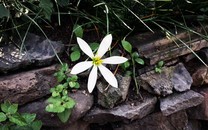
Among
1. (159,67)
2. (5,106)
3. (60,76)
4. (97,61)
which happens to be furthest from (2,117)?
(159,67)

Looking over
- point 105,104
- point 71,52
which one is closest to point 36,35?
point 71,52

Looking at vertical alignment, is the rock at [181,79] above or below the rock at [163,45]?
below

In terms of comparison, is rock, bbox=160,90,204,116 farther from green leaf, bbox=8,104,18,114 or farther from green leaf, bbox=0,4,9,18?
green leaf, bbox=0,4,9,18

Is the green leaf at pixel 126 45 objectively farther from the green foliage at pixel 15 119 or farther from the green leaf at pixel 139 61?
the green foliage at pixel 15 119

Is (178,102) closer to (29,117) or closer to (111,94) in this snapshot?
(111,94)

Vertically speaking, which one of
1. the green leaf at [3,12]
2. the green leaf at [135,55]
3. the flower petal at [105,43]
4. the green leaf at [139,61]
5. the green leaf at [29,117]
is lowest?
the green leaf at [29,117]

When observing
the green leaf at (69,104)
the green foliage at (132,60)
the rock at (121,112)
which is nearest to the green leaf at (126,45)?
the green foliage at (132,60)
